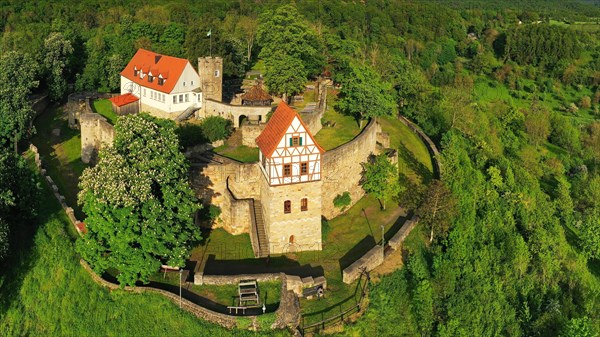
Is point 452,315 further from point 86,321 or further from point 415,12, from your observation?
point 415,12

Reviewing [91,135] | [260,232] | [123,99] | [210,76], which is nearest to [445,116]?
[210,76]

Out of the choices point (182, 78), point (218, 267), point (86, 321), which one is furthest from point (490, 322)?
point (182, 78)

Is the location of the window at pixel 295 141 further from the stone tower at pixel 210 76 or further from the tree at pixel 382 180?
the stone tower at pixel 210 76

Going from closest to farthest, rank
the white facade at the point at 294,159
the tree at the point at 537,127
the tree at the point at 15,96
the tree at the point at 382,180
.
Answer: the white facade at the point at 294,159
the tree at the point at 382,180
the tree at the point at 15,96
the tree at the point at 537,127

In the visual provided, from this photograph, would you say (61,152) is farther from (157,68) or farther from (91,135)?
(157,68)

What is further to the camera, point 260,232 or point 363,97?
point 363,97

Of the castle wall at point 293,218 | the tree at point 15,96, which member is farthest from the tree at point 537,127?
the tree at point 15,96

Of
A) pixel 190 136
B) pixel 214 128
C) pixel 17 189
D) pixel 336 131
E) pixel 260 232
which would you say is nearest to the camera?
pixel 260 232
